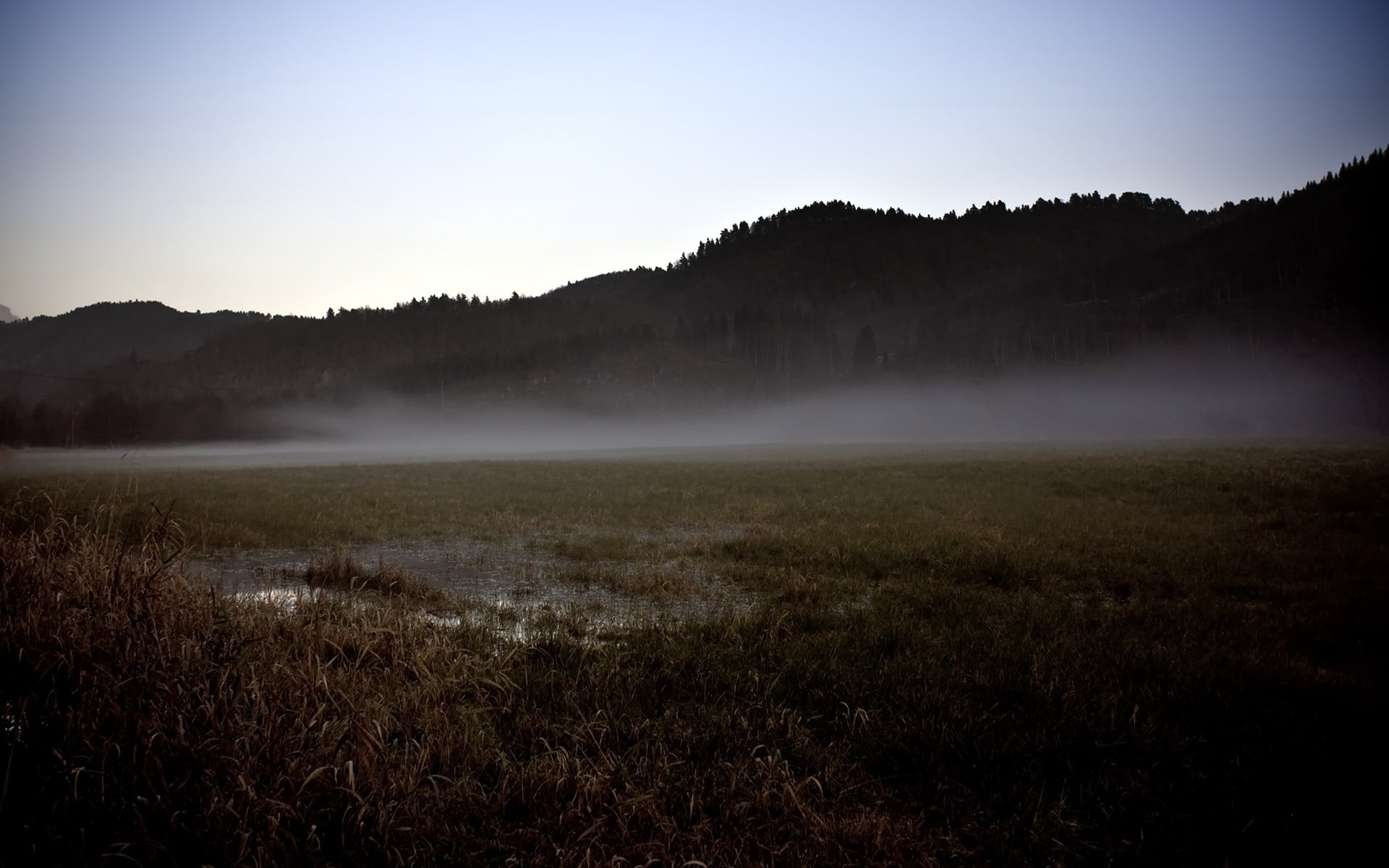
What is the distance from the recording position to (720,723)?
16.5ft

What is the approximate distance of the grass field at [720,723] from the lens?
356 centimetres

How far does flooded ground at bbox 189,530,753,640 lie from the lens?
885 cm

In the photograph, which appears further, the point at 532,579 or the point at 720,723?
the point at 532,579

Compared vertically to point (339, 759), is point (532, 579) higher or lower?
lower

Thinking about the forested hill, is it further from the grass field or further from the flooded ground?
the grass field

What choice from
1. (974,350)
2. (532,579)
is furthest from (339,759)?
A: (974,350)

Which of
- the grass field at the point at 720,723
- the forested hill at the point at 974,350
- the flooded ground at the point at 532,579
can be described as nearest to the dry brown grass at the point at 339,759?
the grass field at the point at 720,723

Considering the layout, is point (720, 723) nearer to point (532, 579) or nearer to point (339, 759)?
point (339, 759)

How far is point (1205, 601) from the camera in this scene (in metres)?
9.34

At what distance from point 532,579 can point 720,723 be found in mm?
7666

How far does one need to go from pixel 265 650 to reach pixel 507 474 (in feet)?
107

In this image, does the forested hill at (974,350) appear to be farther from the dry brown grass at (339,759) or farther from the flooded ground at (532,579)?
the dry brown grass at (339,759)

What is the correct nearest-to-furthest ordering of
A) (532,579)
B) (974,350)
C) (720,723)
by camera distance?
(720,723) → (532,579) → (974,350)

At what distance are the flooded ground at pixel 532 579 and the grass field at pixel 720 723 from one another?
1.73 ft
